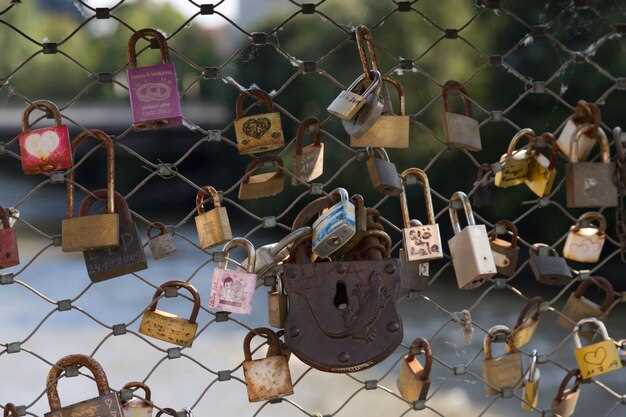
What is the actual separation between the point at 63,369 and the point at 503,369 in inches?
23.1

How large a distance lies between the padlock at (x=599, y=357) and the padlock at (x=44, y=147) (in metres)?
0.72

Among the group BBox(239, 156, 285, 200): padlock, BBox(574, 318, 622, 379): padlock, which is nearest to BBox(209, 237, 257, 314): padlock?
BBox(239, 156, 285, 200): padlock

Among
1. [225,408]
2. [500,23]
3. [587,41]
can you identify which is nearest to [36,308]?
[225,408]

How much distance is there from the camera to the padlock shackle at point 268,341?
3.77 feet

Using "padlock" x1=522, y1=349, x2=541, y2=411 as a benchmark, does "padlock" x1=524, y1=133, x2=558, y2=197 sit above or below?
above

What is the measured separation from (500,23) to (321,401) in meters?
1.54

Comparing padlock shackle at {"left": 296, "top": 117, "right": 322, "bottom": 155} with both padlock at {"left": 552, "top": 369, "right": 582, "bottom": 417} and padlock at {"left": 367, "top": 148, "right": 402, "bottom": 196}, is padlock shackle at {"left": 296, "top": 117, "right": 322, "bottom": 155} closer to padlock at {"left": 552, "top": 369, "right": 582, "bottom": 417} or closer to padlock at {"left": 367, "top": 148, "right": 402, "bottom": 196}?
padlock at {"left": 367, "top": 148, "right": 402, "bottom": 196}

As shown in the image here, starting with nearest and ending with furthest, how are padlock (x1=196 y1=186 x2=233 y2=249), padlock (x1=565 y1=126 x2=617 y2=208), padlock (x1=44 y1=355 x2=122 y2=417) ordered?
1. padlock (x1=44 y1=355 x2=122 y2=417)
2. padlock (x1=196 y1=186 x2=233 y2=249)
3. padlock (x1=565 y1=126 x2=617 y2=208)

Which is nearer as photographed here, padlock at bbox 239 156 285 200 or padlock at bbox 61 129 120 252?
padlock at bbox 61 129 120 252

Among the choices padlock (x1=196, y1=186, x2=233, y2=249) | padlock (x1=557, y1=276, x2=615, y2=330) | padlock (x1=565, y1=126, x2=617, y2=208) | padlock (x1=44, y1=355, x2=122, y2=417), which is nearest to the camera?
padlock (x1=44, y1=355, x2=122, y2=417)

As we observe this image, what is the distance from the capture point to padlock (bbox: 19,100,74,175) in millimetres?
1057

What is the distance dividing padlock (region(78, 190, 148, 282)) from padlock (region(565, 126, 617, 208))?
0.55 metres

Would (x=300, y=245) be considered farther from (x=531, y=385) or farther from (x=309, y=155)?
(x=531, y=385)

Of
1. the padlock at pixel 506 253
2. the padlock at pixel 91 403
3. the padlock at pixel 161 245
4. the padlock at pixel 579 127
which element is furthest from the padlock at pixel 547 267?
the padlock at pixel 91 403
